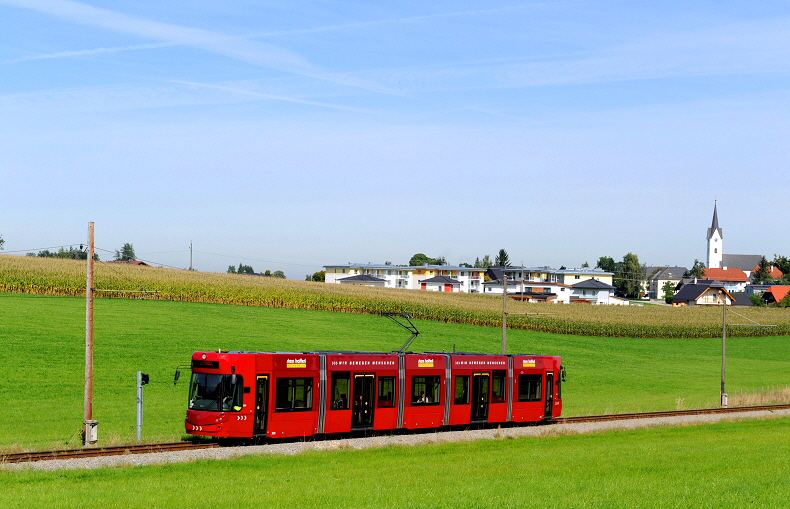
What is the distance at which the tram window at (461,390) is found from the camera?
34125 millimetres

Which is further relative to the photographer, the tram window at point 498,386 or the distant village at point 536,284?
the distant village at point 536,284

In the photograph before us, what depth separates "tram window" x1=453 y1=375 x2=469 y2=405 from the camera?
34125 millimetres

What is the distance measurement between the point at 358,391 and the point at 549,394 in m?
11.5

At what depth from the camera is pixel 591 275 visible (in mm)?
178625

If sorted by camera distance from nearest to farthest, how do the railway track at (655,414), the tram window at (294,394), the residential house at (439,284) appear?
the tram window at (294,394) < the railway track at (655,414) < the residential house at (439,284)

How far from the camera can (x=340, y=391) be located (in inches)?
1184

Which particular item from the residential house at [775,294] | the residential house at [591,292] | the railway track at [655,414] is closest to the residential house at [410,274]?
the residential house at [591,292]

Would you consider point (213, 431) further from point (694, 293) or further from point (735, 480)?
point (694, 293)

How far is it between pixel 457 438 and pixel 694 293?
149m

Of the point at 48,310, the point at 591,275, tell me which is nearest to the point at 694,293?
the point at 591,275

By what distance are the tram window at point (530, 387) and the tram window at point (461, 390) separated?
A: 333cm

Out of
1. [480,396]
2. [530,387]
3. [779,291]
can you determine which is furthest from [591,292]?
[480,396]

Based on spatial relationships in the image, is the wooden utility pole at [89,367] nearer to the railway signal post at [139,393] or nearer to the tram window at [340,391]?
the railway signal post at [139,393]

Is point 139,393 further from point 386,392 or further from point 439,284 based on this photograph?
point 439,284
